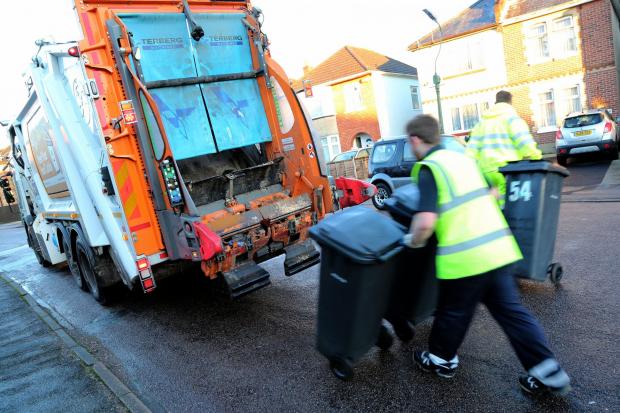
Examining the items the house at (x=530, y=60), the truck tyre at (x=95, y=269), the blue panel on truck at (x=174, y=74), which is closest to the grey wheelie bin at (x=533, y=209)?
the blue panel on truck at (x=174, y=74)

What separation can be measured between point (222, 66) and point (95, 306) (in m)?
3.53

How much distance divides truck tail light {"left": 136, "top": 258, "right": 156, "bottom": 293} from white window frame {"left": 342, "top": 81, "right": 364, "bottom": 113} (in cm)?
2195

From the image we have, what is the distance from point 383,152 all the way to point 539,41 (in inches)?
447

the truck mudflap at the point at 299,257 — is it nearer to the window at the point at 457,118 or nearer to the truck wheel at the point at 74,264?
the truck wheel at the point at 74,264

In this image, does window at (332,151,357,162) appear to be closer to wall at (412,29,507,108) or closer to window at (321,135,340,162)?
wall at (412,29,507,108)

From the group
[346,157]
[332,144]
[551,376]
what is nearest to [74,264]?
[551,376]

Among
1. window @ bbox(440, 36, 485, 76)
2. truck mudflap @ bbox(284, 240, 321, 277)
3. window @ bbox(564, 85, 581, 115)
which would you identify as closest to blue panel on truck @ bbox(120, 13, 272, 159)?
truck mudflap @ bbox(284, 240, 321, 277)

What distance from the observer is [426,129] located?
2766 millimetres

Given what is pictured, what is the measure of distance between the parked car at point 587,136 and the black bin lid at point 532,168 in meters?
10.5

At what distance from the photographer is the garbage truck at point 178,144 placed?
14.0 feet

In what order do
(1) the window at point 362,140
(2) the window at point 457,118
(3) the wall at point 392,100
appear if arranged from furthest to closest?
1. (1) the window at point 362,140
2. (3) the wall at point 392,100
3. (2) the window at point 457,118

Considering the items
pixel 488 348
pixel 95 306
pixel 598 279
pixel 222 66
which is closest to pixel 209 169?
pixel 222 66

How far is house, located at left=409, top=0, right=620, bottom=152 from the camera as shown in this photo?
1647cm

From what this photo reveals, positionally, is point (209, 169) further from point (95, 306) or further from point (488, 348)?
point (488, 348)
